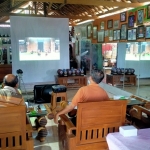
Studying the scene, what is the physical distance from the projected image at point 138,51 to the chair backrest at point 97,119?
434 centimetres

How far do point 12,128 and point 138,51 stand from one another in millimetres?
5178

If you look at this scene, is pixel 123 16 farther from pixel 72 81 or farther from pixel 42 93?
pixel 42 93

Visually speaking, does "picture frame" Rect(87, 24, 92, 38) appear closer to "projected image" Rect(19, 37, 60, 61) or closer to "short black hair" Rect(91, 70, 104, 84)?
"projected image" Rect(19, 37, 60, 61)

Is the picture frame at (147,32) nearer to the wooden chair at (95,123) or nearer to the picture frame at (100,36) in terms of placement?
the picture frame at (100,36)

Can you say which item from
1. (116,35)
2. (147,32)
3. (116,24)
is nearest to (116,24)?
(116,24)

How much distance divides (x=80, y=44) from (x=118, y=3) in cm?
535

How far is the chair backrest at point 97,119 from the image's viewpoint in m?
2.07

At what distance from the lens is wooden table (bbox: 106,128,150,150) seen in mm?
1519

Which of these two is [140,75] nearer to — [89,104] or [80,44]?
[89,104]

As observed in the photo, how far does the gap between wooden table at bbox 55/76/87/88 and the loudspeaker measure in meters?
2.10

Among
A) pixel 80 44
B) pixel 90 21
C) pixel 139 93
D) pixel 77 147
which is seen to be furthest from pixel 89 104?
pixel 80 44

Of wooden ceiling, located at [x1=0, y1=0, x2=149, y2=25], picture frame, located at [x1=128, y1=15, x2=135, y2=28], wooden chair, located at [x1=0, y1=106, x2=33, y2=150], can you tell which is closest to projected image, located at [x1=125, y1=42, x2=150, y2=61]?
picture frame, located at [x1=128, y1=15, x2=135, y2=28]

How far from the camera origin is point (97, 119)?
2129mm

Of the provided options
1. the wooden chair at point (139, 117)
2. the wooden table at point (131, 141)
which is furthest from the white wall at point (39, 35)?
the wooden table at point (131, 141)
